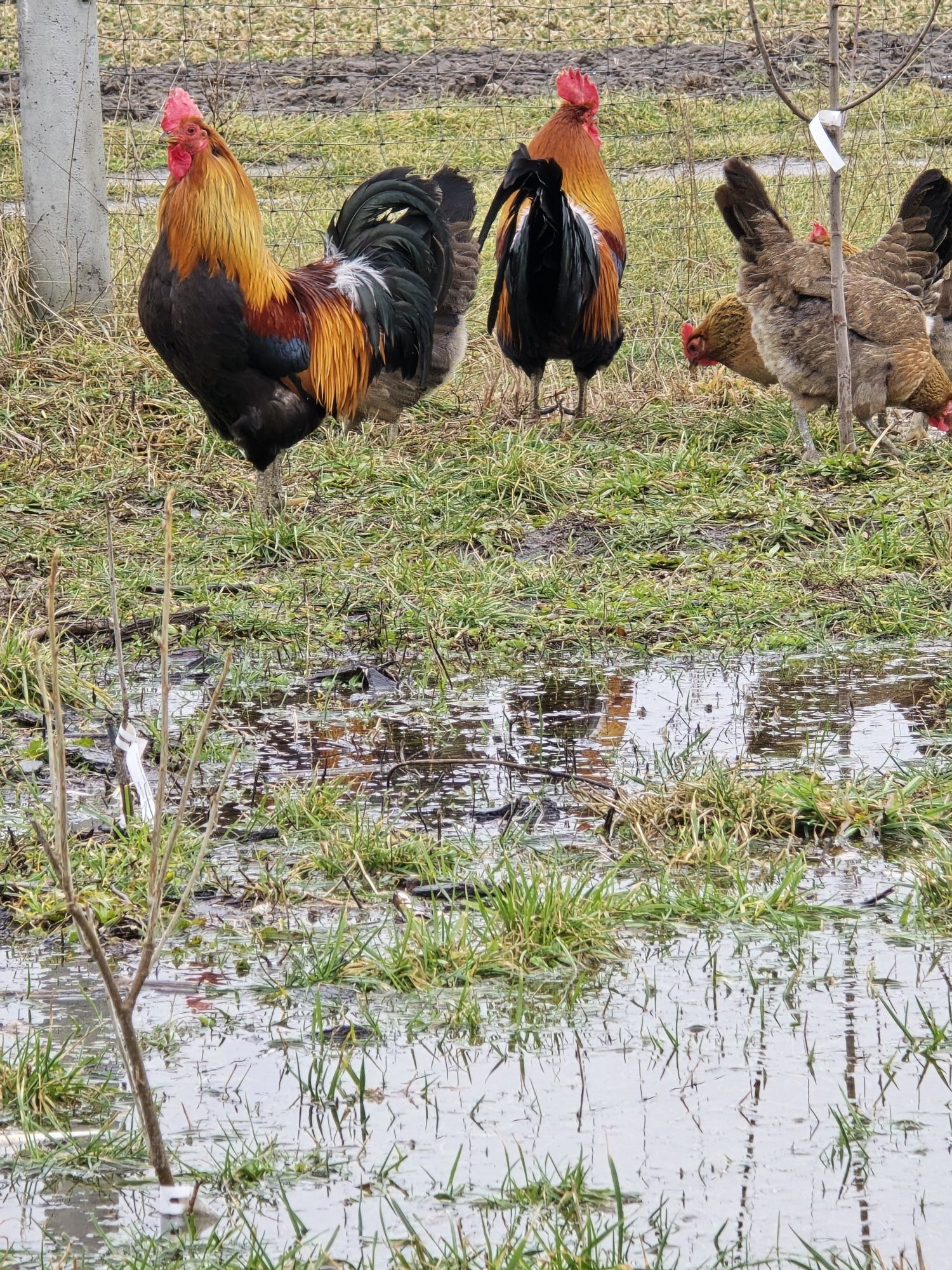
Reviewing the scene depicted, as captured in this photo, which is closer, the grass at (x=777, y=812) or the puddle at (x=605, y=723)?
the grass at (x=777, y=812)

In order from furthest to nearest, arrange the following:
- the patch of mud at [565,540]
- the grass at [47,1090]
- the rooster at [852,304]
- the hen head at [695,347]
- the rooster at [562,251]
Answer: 1. the hen head at [695,347]
2. the rooster at [562,251]
3. the rooster at [852,304]
4. the patch of mud at [565,540]
5. the grass at [47,1090]

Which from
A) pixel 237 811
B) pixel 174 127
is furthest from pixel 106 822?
pixel 174 127

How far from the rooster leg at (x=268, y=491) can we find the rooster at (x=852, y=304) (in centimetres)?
249

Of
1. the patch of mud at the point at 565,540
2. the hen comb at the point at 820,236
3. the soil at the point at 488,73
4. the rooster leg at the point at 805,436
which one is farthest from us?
the soil at the point at 488,73

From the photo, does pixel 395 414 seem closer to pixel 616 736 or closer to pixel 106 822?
pixel 616 736

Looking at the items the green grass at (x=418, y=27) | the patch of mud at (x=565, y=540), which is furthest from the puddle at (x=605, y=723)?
the green grass at (x=418, y=27)

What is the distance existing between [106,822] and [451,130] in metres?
13.4

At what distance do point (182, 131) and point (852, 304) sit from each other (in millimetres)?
3187

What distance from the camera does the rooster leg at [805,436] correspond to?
721cm

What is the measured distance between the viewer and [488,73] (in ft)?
57.5

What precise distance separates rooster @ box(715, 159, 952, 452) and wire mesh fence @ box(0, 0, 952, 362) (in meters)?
0.88

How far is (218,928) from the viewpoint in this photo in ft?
10.8

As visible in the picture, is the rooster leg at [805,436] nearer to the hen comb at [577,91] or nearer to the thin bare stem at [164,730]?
the hen comb at [577,91]

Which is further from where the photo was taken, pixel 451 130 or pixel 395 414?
pixel 451 130
